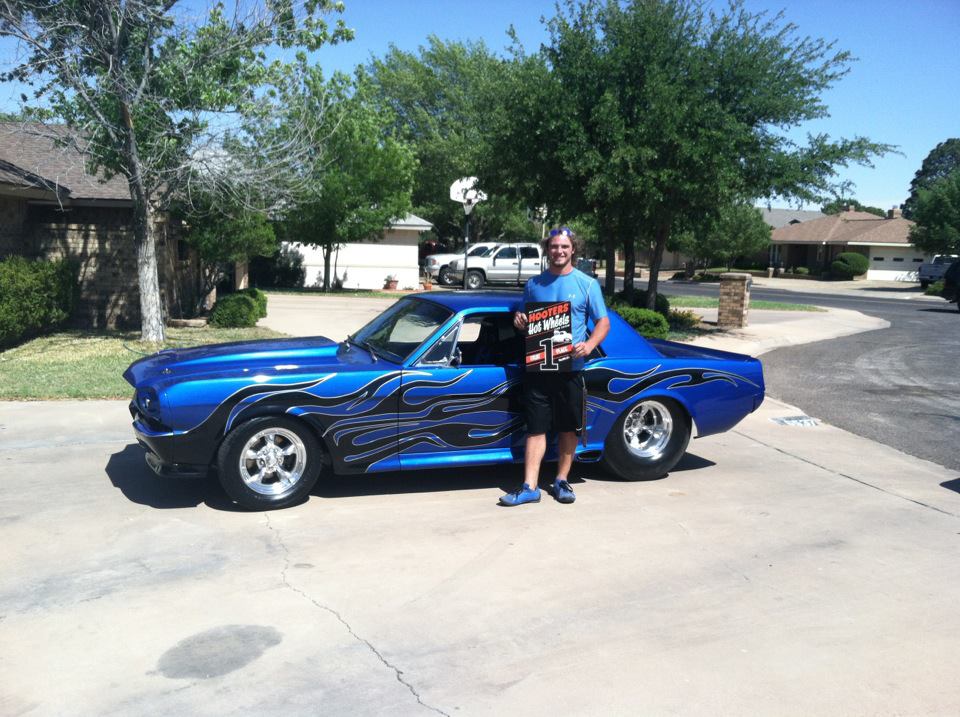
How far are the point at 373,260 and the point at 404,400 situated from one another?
97.3 feet

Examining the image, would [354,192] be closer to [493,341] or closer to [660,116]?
[660,116]

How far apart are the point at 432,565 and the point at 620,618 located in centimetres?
119

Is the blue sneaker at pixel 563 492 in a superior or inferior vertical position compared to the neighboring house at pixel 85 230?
inferior

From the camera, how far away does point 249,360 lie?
251 inches

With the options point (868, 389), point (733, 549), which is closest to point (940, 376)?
point (868, 389)

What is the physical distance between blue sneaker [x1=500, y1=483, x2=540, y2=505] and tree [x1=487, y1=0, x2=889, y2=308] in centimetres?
1068

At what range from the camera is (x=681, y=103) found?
16.1 meters

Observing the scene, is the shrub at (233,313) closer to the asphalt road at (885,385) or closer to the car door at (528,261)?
the asphalt road at (885,385)

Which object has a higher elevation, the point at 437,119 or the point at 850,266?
the point at 437,119

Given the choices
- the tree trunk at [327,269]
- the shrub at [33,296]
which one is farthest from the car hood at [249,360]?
the tree trunk at [327,269]

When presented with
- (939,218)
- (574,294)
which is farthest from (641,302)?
(939,218)

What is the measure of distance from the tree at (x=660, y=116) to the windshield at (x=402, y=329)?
9643 millimetres

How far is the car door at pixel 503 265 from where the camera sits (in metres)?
34.8

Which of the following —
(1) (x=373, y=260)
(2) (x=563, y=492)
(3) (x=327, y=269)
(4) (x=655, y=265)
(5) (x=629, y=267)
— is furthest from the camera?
(1) (x=373, y=260)
